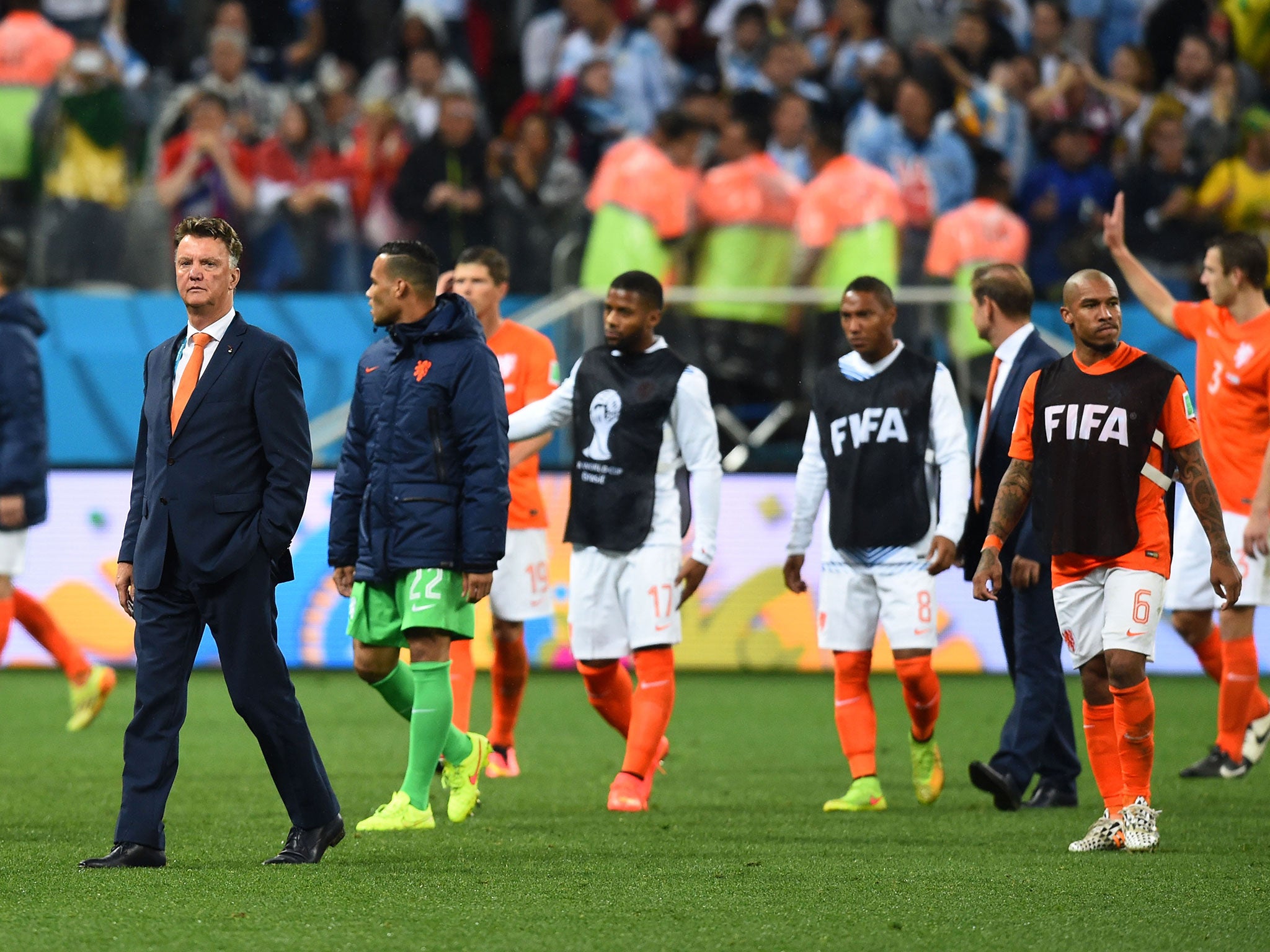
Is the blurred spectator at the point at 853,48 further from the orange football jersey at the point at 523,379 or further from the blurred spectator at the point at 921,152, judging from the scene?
the orange football jersey at the point at 523,379

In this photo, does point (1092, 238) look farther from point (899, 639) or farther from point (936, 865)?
point (936, 865)

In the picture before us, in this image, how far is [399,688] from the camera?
6953mm

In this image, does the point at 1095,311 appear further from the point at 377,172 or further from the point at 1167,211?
the point at 377,172

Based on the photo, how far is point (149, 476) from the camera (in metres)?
5.78

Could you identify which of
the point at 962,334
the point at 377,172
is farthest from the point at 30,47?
the point at 962,334

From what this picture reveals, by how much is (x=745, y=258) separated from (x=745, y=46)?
10.7 ft

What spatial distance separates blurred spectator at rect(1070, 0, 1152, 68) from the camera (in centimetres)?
1698

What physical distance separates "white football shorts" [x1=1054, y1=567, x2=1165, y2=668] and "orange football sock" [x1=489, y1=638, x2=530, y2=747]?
2984 millimetres

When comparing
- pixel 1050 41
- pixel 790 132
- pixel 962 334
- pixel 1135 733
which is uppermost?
pixel 1050 41

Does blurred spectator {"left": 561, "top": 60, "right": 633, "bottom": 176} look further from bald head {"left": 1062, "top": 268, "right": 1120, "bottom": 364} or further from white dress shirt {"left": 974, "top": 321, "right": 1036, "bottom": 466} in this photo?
bald head {"left": 1062, "top": 268, "right": 1120, "bottom": 364}

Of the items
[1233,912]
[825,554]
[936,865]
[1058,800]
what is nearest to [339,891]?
[936,865]

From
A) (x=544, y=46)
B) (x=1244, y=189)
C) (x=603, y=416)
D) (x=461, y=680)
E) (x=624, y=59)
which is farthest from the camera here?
(x=544, y=46)

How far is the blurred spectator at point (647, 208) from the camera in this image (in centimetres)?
1418

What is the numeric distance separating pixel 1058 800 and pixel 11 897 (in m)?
4.42
